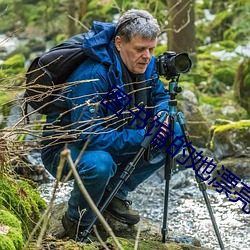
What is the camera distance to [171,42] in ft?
33.1

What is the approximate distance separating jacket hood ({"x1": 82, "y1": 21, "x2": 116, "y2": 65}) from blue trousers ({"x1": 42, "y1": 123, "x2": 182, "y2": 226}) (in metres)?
0.52

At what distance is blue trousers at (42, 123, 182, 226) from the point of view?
3.19 metres

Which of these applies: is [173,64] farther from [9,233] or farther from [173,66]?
[9,233]

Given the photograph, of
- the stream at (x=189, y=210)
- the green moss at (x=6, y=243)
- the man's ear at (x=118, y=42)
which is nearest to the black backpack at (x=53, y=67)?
the man's ear at (x=118, y=42)

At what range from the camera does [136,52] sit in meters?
3.35

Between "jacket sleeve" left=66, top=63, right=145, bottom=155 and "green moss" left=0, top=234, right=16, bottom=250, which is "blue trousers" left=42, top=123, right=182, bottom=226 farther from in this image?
"green moss" left=0, top=234, right=16, bottom=250

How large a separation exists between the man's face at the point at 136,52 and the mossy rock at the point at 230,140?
340cm

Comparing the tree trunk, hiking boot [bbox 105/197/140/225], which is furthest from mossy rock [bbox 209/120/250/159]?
the tree trunk

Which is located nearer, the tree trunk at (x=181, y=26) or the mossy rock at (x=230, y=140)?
the mossy rock at (x=230, y=140)

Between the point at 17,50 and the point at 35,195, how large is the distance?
10258mm

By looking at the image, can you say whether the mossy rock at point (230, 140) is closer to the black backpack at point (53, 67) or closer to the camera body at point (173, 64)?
the camera body at point (173, 64)

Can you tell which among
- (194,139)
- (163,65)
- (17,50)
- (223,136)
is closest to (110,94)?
(163,65)

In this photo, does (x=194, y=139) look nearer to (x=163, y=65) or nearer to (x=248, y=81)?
(x=248, y=81)

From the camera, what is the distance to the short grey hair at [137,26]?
3305mm
